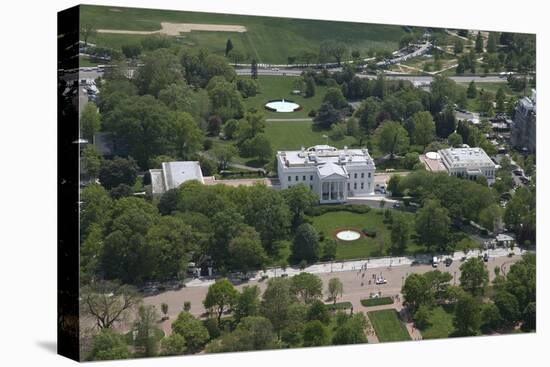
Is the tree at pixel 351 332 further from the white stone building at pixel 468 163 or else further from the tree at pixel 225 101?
the tree at pixel 225 101

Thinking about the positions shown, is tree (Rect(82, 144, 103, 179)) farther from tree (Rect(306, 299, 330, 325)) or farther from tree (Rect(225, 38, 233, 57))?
tree (Rect(306, 299, 330, 325))

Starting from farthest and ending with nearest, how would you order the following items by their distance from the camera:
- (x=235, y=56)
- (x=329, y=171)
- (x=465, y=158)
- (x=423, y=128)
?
1. (x=423, y=128)
2. (x=465, y=158)
3. (x=235, y=56)
4. (x=329, y=171)

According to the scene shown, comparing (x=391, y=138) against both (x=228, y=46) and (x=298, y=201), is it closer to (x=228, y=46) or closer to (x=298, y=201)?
(x=298, y=201)

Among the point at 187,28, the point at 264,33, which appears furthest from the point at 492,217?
the point at 187,28

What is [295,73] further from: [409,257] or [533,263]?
[533,263]

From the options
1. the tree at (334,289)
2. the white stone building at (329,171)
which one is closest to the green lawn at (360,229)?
the white stone building at (329,171)

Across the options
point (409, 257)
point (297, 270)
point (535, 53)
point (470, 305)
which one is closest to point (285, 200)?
point (297, 270)

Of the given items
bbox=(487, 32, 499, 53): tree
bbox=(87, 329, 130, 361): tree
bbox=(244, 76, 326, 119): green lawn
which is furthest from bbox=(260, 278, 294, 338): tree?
bbox=(487, 32, 499, 53): tree
